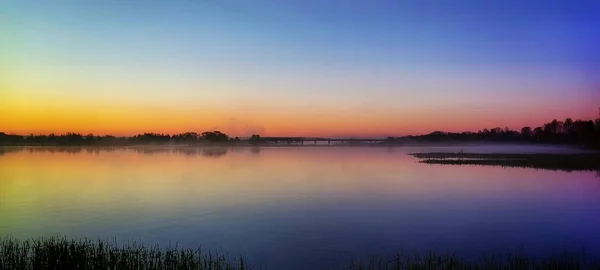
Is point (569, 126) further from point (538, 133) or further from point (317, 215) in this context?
point (317, 215)

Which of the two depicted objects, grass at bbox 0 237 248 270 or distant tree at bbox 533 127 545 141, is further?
distant tree at bbox 533 127 545 141

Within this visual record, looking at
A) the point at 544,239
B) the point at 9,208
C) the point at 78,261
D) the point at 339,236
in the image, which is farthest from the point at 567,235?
the point at 9,208

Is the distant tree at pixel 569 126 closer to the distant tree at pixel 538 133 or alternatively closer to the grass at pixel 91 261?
the distant tree at pixel 538 133

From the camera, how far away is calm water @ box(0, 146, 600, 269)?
14398mm

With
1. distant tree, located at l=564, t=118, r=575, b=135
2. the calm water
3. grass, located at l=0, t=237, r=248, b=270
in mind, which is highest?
distant tree, located at l=564, t=118, r=575, b=135

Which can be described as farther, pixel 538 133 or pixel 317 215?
pixel 538 133

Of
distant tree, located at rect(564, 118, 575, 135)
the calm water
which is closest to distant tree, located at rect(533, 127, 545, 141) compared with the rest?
distant tree, located at rect(564, 118, 575, 135)

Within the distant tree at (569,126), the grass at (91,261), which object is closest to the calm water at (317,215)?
the grass at (91,261)

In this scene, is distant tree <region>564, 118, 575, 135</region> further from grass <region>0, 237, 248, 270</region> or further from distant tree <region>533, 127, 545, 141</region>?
grass <region>0, 237, 248, 270</region>

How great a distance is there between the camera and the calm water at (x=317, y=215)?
14398 millimetres

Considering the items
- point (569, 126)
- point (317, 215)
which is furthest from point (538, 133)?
point (317, 215)

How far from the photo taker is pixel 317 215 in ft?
65.6

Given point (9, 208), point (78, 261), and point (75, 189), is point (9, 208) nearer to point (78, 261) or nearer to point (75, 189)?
point (75, 189)

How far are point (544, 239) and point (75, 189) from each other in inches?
1076
